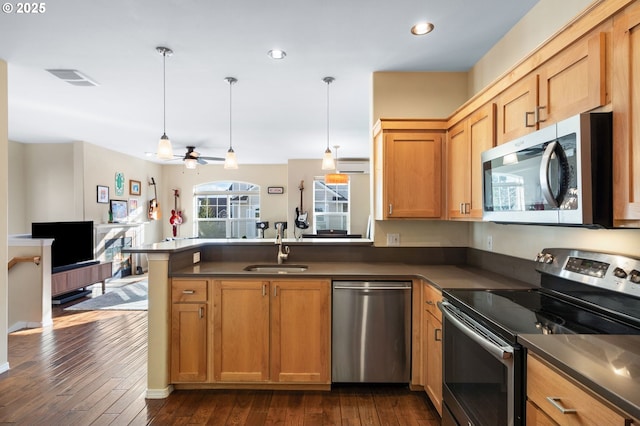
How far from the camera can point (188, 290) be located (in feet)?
8.15

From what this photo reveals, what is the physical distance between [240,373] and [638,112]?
268cm

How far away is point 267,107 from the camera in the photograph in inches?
162

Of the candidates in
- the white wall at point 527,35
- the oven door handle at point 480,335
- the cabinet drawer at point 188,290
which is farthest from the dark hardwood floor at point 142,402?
the white wall at point 527,35

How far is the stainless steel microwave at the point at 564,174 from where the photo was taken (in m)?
1.23

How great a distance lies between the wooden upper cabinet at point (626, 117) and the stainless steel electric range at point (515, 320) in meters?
→ 0.34

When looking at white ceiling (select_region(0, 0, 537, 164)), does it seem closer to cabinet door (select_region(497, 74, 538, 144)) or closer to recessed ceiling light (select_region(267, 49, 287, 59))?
recessed ceiling light (select_region(267, 49, 287, 59))

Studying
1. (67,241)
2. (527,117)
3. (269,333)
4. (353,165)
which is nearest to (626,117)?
(527,117)

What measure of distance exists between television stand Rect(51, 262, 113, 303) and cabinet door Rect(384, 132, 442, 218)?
503cm

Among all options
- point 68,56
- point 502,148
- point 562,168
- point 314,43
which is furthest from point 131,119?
point 562,168

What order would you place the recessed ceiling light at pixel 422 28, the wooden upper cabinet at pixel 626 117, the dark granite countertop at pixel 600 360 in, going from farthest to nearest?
the recessed ceiling light at pixel 422 28, the wooden upper cabinet at pixel 626 117, the dark granite countertop at pixel 600 360

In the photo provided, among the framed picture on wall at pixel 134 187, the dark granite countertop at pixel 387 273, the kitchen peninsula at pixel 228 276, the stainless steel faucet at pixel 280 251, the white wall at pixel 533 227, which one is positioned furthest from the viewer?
the framed picture on wall at pixel 134 187

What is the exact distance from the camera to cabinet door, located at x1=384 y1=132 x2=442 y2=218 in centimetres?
274

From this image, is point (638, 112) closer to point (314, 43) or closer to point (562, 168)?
point (562, 168)

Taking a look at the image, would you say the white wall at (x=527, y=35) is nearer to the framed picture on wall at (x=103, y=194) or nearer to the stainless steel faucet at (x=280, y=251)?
the stainless steel faucet at (x=280, y=251)
